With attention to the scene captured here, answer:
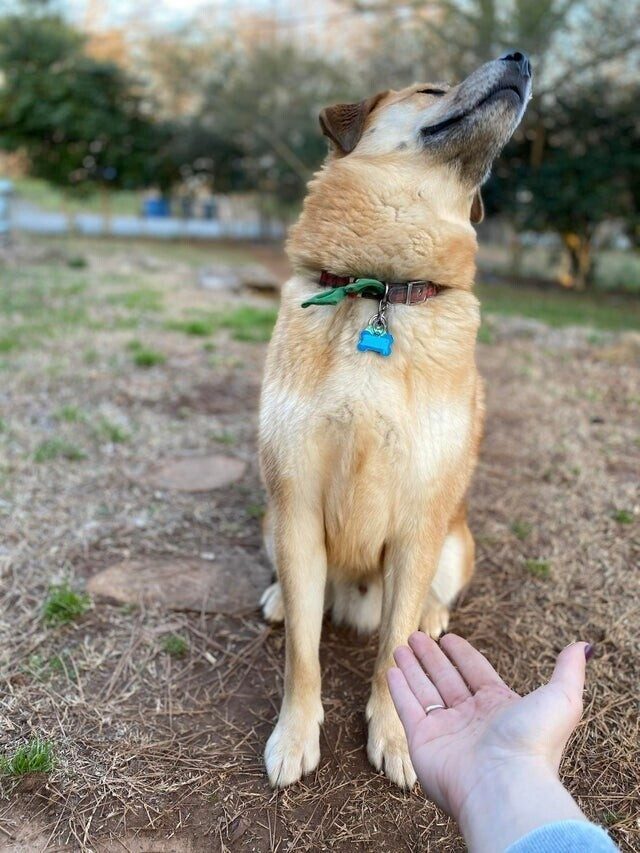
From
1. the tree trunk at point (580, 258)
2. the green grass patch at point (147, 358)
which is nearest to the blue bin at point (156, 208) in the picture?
the tree trunk at point (580, 258)

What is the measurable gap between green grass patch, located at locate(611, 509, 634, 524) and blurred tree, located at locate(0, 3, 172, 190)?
72.1 ft

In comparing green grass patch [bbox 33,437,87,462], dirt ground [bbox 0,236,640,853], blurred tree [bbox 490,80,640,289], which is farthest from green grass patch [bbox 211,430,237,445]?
blurred tree [bbox 490,80,640,289]

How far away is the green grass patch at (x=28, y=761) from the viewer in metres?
1.84

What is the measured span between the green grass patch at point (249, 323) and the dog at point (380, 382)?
4791 mm

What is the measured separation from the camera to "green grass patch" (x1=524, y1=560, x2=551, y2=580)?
2.95 m

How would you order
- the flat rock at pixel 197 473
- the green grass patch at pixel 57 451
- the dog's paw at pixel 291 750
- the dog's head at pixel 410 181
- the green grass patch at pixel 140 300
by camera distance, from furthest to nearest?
the green grass patch at pixel 140 300 → the green grass patch at pixel 57 451 → the flat rock at pixel 197 473 → the dog's head at pixel 410 181 → the dog's paw at pixel 291 750

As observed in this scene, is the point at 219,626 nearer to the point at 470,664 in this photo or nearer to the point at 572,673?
the point at 470,664

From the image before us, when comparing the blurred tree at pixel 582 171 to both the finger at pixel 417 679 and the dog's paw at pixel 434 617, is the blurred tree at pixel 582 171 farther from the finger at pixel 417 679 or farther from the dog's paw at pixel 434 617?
the finger at pixel 417 679

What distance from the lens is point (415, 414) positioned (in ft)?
6.33

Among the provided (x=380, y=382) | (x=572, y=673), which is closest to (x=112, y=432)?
(x=380, y=382)

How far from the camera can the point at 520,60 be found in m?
A: 2.25

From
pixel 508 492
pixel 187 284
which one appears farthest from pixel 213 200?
pixel 508 492

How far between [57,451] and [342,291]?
2.61 m

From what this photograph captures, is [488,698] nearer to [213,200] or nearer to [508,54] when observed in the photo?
[508,54]
